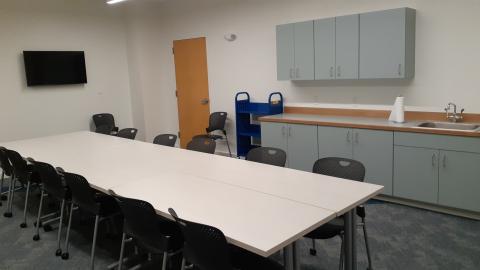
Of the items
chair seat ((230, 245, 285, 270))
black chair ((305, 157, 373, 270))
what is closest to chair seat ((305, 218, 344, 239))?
black chair ((305, 157, 373, 270))

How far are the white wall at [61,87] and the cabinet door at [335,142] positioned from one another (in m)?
4.25

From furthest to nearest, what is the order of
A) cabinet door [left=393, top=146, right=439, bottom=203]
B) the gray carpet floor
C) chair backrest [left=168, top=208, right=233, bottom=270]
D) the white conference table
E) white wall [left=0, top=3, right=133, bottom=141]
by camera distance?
white wall [left=0, top=3, right=133, bottom=141]
cabinet door [left=393, top=146, right=439, bottom=203]
the gray carpet floor
the white conference table
chair backrest [left=168, top=208, right=233, bottom=270]

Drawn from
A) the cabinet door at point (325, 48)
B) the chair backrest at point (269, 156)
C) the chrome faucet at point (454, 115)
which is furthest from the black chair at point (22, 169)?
the chrome faucet at point (454, 115)

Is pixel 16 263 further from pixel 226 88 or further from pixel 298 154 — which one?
pixel 226 88

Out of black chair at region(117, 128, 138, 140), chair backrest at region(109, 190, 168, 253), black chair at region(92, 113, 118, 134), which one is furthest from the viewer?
black chair at region(92, 113, 118, 134)

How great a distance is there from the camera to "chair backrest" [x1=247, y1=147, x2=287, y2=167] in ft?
11.2

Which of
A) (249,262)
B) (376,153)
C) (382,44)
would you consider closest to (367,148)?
(376,153)

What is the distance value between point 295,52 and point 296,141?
117 centimetres

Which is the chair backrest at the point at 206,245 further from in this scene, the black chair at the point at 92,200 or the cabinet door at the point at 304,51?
the cabinet door at the point at 304,51

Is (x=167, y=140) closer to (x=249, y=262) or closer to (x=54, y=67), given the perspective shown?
(x=249, y=262)

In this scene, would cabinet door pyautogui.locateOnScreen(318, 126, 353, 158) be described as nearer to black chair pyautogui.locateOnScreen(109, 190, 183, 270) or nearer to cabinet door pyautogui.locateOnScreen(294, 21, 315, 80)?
cabinet door pyautogui.locateOnScreen(294, 21, 315, 80)

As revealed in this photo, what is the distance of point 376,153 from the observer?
439 centimetres

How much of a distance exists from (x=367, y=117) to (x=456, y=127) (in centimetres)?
107

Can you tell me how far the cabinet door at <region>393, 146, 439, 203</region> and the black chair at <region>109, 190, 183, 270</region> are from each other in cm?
267
